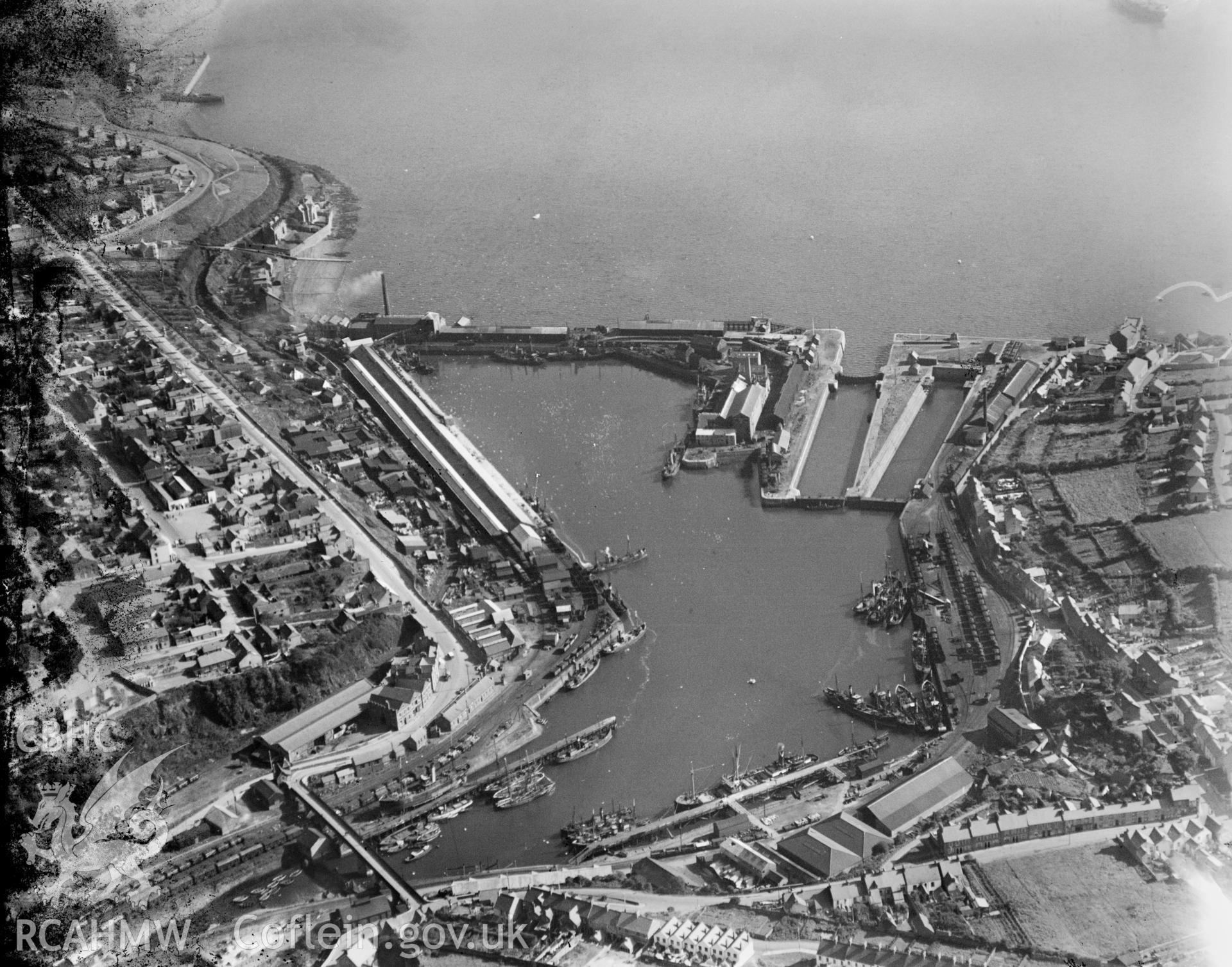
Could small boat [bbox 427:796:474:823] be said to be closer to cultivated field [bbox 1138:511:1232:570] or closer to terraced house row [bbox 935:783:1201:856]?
terraced house row [bbox 935:783:1201:856]

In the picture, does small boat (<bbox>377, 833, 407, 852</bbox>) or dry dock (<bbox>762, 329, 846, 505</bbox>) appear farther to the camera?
dry dock (<bbox>762, 329, 846, 505</bbox>)

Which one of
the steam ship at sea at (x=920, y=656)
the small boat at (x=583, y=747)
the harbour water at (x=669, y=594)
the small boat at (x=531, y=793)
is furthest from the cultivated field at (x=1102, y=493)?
the small boat at (x=531, y=793)

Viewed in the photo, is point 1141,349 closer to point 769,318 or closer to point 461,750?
point 769,318

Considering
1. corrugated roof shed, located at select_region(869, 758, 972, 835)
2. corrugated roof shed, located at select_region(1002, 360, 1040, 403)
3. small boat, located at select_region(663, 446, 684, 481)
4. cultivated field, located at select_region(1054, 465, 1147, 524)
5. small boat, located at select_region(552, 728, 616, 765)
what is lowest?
small boat, located at select_region(663, 446, 684, 481)

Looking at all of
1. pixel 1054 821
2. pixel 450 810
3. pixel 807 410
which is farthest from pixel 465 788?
pixel 807 410

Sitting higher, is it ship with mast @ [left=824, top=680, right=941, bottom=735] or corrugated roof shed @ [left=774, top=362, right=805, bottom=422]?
ship with mast @ [left=824, top=680, right=941, bottom=735]

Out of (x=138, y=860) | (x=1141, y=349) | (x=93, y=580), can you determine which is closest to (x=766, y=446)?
(x=1141, y=349)

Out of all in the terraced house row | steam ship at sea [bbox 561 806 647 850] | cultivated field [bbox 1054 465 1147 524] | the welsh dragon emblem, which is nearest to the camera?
the welsh dragon emblem

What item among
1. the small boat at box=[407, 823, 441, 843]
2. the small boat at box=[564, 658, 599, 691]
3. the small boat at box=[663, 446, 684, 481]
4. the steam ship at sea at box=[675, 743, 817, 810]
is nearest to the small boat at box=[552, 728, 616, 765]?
the small boat at box=[564, 658, 599, 691]

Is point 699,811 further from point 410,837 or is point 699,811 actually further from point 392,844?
point 392,844
